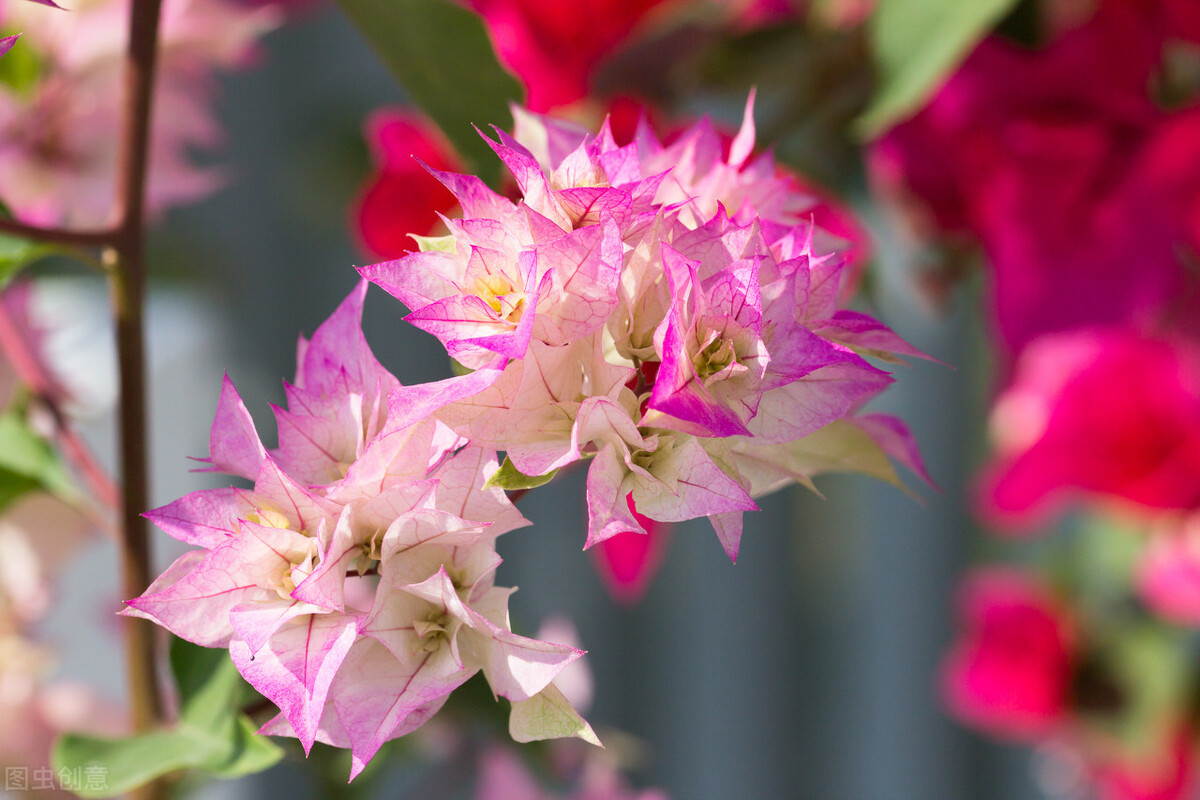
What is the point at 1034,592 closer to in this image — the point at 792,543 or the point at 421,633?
the point at 792,543

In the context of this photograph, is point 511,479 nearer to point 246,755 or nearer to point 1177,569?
point 246,755

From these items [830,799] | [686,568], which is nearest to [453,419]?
[686,568]

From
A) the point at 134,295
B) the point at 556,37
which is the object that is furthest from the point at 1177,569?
the point at 134,295

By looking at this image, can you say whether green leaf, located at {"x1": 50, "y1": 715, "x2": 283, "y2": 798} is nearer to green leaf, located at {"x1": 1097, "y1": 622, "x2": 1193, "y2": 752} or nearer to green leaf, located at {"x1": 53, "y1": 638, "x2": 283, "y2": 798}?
green leaf, located at {"x1": 53, "y1": 638, "x2": 283, "y2": 798}

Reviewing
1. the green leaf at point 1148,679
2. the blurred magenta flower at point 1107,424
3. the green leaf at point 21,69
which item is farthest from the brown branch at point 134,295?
the green leaf at point 1148,679

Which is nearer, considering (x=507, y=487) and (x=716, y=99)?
(x=507, y=487)

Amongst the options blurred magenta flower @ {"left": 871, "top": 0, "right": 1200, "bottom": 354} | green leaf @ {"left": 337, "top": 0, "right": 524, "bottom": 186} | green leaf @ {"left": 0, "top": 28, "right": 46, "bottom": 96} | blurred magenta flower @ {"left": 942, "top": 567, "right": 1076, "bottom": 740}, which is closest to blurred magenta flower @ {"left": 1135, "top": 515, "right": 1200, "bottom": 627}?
blurred magenta flower @ {"left": 942, "top": 567, "right": 1076, "bottom": 740}

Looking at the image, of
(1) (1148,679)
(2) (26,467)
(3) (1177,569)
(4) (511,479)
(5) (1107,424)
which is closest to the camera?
(4) (511,479)
